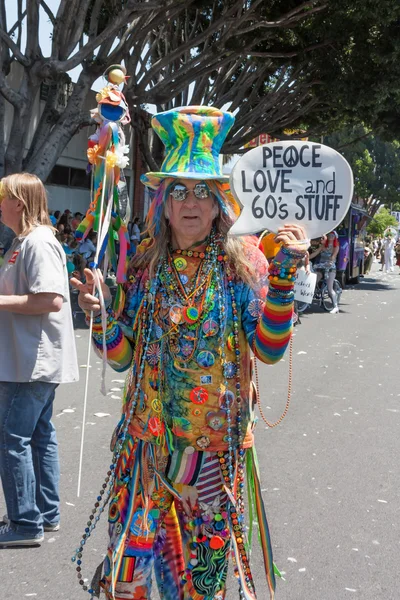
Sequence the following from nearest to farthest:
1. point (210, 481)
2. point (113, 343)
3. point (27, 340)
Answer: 1. point (210, 481)
2. point (113, 343)
3. point (27, 340)

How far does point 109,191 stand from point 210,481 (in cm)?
107

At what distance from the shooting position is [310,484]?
16.7 feet

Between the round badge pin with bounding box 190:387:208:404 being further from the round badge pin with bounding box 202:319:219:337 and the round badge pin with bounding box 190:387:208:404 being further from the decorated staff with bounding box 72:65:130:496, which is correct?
the decorated staff with bounding box 72:65:130:496

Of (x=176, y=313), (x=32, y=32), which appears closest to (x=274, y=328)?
(x=176, y=313)

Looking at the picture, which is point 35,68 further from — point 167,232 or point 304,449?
point 167,232

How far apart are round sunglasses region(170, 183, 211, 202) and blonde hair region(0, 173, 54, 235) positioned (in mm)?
1429

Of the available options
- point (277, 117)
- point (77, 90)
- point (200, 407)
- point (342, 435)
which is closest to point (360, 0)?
point (77, 90)

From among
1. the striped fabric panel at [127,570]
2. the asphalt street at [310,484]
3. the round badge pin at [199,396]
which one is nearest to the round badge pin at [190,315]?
the round badge pin at [199,396]

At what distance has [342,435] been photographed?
632 centimetres

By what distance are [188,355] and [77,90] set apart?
1101 centimetres

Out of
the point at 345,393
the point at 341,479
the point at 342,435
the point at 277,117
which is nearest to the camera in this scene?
the point at 341,479

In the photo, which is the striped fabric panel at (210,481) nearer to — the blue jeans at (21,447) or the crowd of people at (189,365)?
the crowd of people at (189,365)

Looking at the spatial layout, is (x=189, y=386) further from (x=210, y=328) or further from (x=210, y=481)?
(x=210, y=481)

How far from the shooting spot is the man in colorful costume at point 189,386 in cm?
259
